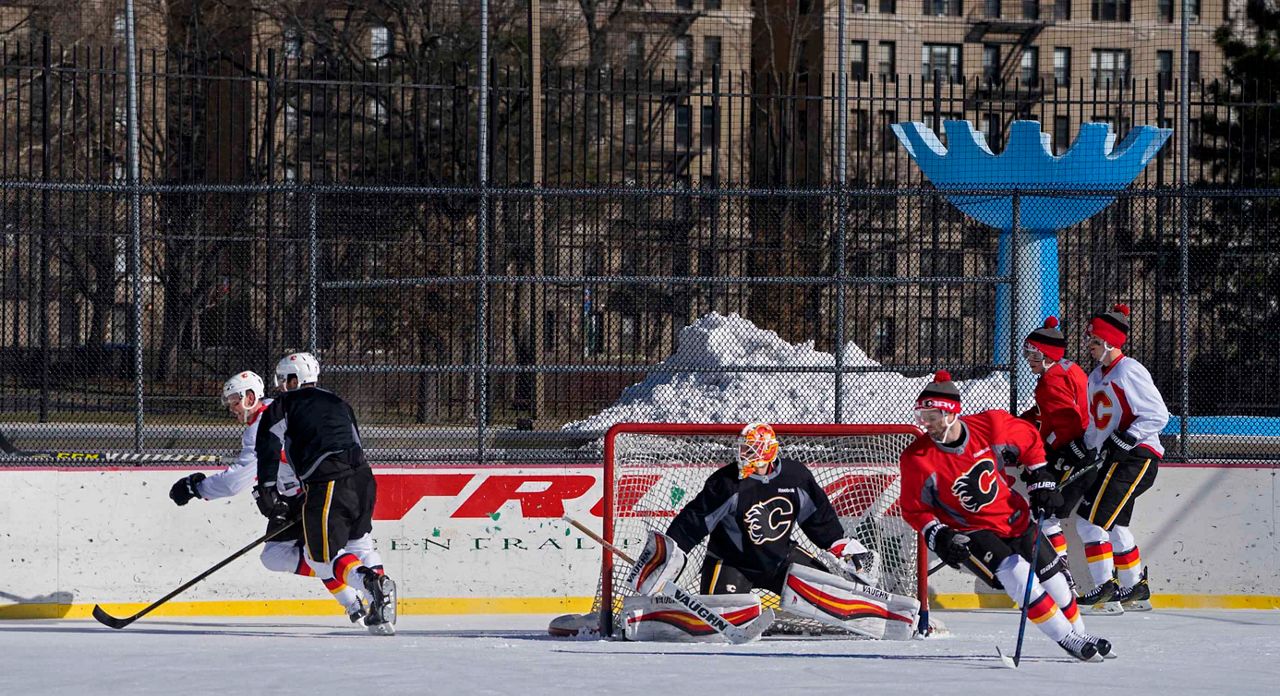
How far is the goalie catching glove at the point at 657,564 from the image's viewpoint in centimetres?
791

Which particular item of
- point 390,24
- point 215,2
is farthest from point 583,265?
point 215,2

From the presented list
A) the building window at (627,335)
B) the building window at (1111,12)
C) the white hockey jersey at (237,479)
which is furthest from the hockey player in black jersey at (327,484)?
the building window at (1111,12)

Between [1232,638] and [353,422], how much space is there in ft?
14.6

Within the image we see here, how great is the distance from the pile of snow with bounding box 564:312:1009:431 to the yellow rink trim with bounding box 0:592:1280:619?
136 cm

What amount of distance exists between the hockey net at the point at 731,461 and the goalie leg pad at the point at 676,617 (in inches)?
15.3

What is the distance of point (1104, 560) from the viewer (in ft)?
30.2

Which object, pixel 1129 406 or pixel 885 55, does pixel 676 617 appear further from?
pixel 885 55

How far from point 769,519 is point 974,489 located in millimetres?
1042

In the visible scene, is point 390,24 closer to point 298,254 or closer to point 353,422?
point 298,254

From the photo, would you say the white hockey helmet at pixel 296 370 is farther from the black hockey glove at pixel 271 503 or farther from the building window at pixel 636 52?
the building window at pixel 636 52

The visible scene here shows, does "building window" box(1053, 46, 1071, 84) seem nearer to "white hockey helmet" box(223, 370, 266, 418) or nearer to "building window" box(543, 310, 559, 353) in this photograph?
"building window" box(543, 310, 559, 353)

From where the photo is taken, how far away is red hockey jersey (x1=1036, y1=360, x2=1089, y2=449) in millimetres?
9273

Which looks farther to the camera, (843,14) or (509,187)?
(843,14)

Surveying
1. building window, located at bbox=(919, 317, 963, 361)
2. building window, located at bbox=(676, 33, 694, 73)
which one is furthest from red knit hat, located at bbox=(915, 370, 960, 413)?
building window, located at bbox=(676, 33, 694, 73)
